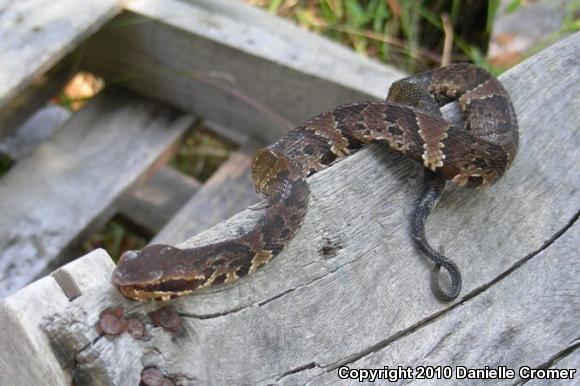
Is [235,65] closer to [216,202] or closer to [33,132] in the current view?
[216,202]

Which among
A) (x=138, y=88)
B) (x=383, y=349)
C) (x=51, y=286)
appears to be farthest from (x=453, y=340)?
(x=138, y=88)

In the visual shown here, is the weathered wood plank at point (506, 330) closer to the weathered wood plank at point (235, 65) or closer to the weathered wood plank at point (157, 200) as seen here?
the weathered wood plank at point (235, 65)

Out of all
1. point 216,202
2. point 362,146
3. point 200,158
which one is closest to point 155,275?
point 362,146

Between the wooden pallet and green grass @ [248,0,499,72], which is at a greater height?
the wooden pallet

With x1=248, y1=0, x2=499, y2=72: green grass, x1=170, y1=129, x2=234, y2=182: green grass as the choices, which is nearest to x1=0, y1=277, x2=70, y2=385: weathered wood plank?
x1=170, y1=129, x2=234, y2=182: green grass

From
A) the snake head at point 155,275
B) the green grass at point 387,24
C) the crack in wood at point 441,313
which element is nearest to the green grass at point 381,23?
the green grass at point 387,24

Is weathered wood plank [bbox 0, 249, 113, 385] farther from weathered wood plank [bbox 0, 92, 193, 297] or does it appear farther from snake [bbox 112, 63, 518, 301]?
weathered wood plank [bbox 0, 92, 193, 297]

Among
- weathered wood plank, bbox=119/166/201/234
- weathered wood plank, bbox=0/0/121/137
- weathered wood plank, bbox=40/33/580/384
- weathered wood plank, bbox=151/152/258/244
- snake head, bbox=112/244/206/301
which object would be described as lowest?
weathered wood plank, bbox=119/166/201/234

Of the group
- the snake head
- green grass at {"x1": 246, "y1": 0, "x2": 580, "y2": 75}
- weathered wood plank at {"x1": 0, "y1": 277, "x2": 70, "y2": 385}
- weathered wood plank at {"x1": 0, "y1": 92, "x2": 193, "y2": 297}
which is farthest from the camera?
green grass at {"x1": 246, "y1": 0, "x2": 580, "y2": 75}
